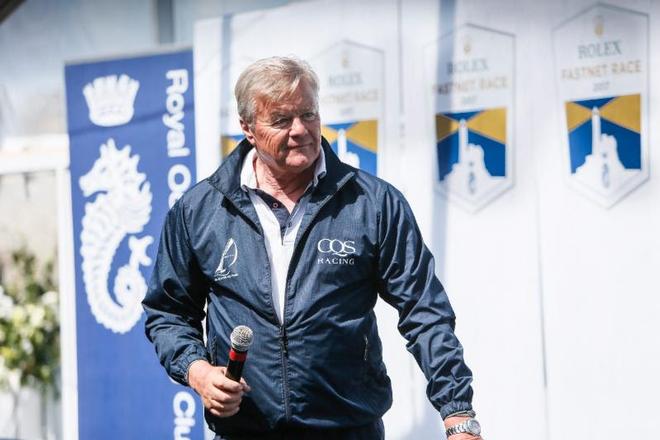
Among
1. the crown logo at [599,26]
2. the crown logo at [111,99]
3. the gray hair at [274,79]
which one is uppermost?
the crown logo at [599,26]

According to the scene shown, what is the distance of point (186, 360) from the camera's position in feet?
10.1

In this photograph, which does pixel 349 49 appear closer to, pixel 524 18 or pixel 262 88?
pixel 524 18

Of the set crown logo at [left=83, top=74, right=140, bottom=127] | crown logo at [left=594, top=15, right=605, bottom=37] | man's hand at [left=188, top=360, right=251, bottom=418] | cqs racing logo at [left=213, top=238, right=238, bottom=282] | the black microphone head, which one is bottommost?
man's hand at [left=188, top=360, right=251, bottom=418]

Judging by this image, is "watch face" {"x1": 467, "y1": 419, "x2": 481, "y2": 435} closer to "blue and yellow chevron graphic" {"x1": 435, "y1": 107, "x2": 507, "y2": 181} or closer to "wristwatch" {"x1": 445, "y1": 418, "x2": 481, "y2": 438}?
"wristwatch" {"x1": 445, "y1": 418, "x2": 481, "y2": 438}

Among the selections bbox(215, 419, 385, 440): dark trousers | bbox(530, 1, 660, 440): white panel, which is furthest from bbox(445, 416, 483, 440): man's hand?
bbox(530, 1, 660, 440): white panel

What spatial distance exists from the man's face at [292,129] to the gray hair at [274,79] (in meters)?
0.02

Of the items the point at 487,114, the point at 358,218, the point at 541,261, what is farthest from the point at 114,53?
the point at 358,218

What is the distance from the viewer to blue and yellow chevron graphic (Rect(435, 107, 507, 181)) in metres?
4.52

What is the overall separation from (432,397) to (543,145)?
1.77 meters

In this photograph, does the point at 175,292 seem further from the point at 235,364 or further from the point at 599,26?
the point at 599,26

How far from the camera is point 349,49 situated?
16.0ft

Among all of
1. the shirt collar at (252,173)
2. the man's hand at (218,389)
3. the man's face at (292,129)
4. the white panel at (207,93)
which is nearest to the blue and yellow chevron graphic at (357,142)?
the white panel at (207,93)

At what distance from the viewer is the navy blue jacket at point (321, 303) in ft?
9.86

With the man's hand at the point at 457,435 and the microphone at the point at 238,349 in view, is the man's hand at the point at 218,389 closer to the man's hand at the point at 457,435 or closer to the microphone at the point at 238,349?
the microphone at the point at 238,349
